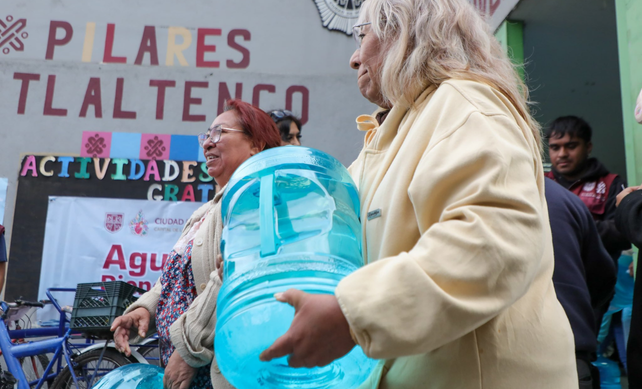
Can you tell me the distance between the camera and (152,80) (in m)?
6.92

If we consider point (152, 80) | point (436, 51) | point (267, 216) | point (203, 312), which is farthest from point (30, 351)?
point (436, 51)

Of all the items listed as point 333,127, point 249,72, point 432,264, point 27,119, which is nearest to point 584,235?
point 432,264

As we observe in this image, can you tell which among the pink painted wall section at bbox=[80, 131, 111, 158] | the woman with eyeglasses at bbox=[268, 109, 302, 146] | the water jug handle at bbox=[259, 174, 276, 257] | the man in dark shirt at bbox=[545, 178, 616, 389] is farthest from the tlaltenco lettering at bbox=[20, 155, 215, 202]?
the water jug handle at bbox=[259, 174, 276, 257]

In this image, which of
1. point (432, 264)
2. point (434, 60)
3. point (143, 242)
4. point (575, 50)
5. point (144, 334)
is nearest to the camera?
point (432, 264)

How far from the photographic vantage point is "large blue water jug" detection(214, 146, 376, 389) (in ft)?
3.16

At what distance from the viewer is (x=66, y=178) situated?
6.55 meters

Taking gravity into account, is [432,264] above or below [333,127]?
below

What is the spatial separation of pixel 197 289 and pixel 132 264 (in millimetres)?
4471

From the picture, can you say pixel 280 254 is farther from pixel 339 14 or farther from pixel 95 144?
pixel 339 14

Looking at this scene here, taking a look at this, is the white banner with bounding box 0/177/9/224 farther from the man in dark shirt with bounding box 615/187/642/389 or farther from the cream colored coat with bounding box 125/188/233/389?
the man in dark shirt with bounding box 615/187/642/389

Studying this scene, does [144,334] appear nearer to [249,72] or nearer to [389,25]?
[389,25]

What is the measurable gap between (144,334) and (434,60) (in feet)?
5.33

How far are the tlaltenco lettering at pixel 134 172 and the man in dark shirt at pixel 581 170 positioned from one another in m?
4.01

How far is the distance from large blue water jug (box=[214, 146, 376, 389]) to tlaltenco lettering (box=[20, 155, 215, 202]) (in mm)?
5292
